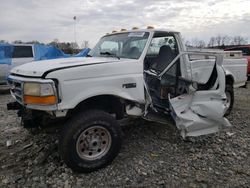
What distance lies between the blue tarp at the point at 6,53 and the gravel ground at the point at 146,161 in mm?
5971

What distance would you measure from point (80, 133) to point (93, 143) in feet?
0.94

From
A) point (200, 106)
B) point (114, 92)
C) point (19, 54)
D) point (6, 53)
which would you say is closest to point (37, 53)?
point (19, 54)

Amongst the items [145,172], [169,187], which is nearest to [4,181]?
[145,172]

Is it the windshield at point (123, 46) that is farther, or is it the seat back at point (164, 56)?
the seat back at point (164, 56)

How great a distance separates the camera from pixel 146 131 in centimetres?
520

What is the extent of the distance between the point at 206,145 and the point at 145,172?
1.45 m

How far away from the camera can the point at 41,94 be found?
3312mm

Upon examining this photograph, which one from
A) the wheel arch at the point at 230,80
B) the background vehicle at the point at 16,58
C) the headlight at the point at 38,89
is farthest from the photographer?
the background vehicle at the point at 16,58

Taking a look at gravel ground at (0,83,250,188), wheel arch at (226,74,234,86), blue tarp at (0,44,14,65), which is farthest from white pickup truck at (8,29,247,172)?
blue tarp at (0,44,14,65)

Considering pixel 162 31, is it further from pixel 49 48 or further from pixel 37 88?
pixel 49 48

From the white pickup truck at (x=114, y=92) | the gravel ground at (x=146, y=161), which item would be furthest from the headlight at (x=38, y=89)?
the gravel ground at (x=146, y=161)

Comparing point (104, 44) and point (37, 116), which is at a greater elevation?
point (104, 44)

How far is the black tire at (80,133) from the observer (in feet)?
11.5

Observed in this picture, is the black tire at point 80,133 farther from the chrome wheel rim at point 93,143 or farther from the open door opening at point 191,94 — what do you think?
the open door opening at point 191,94
